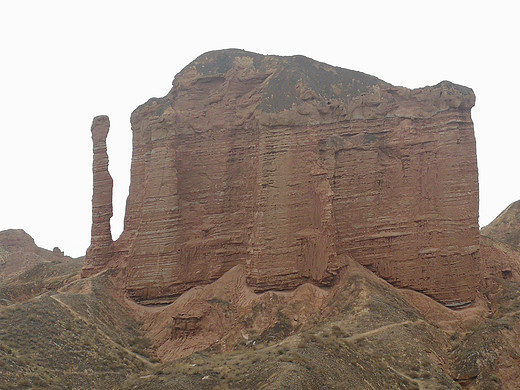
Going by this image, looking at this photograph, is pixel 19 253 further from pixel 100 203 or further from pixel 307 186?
pixel 307 186

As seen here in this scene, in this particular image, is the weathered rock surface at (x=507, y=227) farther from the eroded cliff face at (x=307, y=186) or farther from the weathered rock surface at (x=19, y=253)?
the weathered rock surface at (x=19, y=253)

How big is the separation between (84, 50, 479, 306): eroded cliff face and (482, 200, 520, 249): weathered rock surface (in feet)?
72.8

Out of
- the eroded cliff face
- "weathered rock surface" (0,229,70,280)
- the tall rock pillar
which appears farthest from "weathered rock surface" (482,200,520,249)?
"weathered rock surface" (0,229,70,280)

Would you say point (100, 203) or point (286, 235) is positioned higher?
point (100, 203)

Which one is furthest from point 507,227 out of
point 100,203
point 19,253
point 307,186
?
point 19,253

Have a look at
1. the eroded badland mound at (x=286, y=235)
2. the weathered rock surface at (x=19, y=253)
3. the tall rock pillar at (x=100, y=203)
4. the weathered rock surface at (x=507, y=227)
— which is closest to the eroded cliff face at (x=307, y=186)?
the eroded badland mound at (x=286, y=235)

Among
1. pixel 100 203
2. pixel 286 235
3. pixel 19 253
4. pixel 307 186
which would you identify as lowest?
pixel 286 235

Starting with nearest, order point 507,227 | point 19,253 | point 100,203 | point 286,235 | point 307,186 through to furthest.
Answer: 1. point 286,235
2. point 307,186
3. point 100,203
4. point 507,227
5. point 19,253

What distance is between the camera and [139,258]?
121 ft

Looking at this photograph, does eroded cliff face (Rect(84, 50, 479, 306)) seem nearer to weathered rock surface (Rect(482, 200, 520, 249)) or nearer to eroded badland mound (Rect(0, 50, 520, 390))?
eroded badland mound (Rect(0, 50, 520, 390))

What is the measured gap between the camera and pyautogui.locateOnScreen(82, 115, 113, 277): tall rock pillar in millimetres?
39688

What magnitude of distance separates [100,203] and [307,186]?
14.4 metres

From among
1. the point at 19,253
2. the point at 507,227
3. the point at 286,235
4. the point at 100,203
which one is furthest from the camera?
the point at 19,253

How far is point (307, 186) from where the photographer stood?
34531 millimetres
